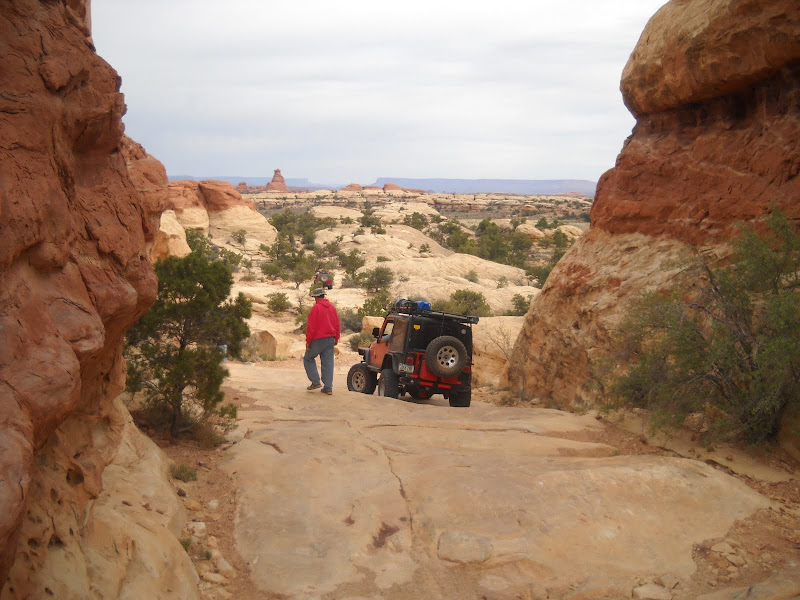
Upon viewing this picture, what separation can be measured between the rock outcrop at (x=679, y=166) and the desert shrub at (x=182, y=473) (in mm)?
7039

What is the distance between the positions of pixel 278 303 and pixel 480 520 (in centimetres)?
2106

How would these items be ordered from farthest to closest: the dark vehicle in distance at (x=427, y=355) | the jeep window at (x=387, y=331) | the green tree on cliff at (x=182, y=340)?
the jeep window at (x=387, y=331) → the dark vehicle in distance at (x=427, y=355) → the green tree on cliff at (x=182, y=340)

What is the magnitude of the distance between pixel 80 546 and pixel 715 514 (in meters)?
5.03

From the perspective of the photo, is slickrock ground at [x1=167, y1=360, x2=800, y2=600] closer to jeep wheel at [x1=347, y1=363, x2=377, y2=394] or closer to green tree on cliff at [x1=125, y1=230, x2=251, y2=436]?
green tree on cliff at [x1=125, y1=230, x2=251, y2=436]

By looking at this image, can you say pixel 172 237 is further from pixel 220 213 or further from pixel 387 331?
pixel 220 213

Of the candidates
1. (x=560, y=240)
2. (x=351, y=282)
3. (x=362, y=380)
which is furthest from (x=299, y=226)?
(x=362, y=380)

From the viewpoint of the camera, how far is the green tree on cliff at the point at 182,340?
747cm

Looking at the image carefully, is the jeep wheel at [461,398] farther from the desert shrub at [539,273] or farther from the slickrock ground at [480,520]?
the desert shrub at [539,273]

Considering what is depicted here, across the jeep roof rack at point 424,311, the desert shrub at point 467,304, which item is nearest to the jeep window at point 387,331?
the jeep roof rack at point 424,311

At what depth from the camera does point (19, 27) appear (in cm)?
388

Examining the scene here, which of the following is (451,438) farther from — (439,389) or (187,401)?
(439,389)

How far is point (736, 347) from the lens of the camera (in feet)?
24.2

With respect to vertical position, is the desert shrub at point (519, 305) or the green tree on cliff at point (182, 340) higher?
the green tree on cliff at point (182, 340)

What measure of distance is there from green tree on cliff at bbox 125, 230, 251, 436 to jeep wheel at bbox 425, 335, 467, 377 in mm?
4535
